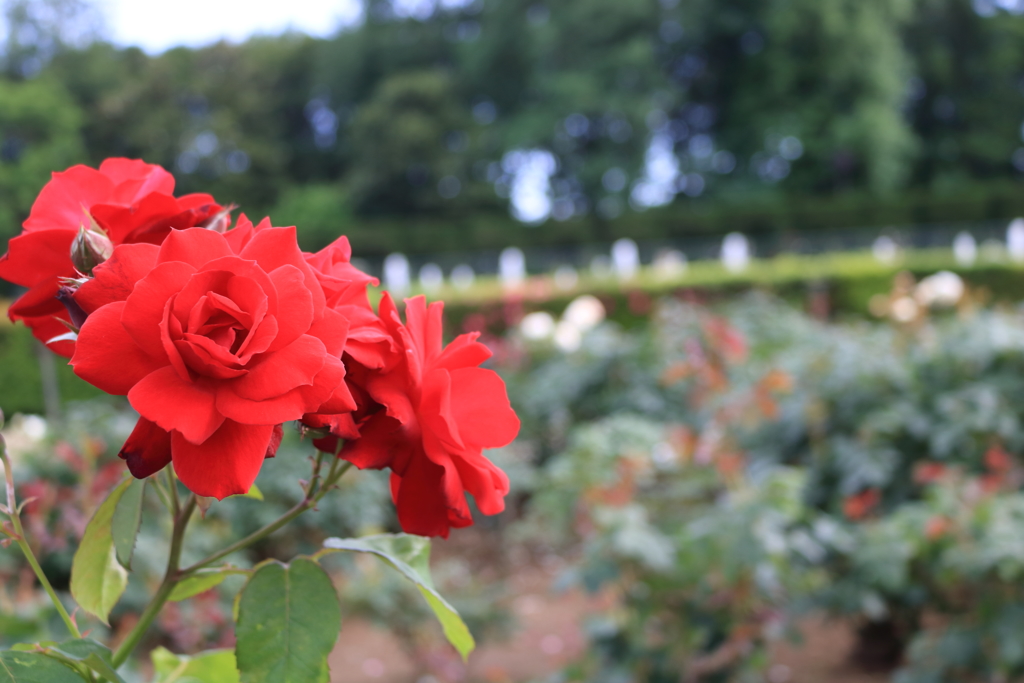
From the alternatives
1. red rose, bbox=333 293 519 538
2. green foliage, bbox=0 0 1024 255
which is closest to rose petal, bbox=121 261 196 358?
red rose, bbox=333 293 519 538

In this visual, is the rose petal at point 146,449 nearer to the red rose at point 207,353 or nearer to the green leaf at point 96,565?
the red rose at point 207,353

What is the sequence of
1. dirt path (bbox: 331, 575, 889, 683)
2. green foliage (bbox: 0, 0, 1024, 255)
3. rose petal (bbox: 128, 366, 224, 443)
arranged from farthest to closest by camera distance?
green foliage (bbox: 0, 0, 1024, 255) < dirt path (bbox: 331, 575, 889, 683) < rose petal (bbox: 128, 366, 224, 443)

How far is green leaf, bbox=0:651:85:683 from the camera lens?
1.49 ft

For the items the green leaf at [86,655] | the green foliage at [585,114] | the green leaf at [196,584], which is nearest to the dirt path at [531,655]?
the green leaf at [196,584]

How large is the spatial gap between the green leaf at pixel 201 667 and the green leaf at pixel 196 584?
0.15 metres

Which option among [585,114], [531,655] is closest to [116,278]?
[531,655]

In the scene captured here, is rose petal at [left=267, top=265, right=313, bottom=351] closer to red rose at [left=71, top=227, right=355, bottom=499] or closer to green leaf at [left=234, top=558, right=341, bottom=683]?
red rose at [left=71, top=227, right=355, bottom=499]

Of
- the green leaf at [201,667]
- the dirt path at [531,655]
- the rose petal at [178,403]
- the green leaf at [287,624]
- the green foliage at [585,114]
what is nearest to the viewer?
the rose petal at [178,403]

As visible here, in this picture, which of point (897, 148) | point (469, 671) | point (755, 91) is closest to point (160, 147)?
point (755, 91)

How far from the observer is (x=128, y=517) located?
0.55m

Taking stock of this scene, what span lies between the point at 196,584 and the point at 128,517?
0.08 m

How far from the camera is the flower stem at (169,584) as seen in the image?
53 cm

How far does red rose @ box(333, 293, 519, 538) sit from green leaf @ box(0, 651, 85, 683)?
0.65 ft

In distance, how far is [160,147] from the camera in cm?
2472
